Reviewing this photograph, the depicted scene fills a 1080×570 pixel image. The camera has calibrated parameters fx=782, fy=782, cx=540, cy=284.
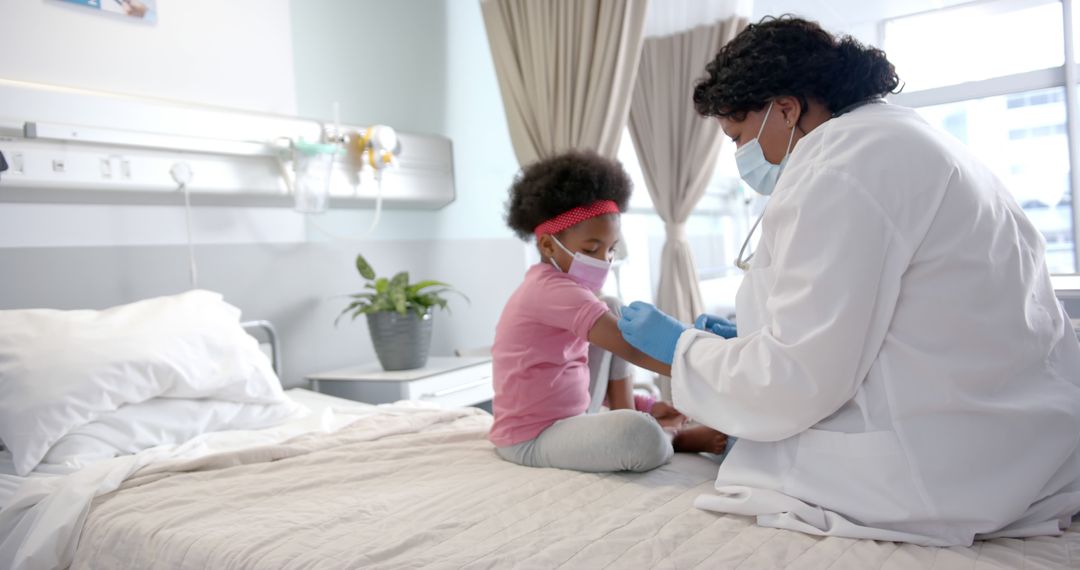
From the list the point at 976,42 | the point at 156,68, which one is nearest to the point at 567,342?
the point at 156,68

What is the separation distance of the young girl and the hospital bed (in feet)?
0.23

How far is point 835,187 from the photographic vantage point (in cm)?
122

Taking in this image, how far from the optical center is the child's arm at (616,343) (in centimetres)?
178

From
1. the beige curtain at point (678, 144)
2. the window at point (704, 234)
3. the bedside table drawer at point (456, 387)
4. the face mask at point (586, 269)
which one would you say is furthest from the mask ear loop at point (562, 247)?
the window at point (704, 234)

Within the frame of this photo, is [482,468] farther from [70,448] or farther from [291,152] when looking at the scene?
[291,152]

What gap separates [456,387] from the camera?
3145 mm

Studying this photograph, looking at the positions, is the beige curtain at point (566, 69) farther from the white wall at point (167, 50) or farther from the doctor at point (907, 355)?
the doctor at point (907, 355)

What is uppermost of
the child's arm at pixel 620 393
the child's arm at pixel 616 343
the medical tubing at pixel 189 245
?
the medical tubing at pixel 189 245

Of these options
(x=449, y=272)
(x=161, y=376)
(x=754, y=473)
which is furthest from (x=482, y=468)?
(x=449, y=272)

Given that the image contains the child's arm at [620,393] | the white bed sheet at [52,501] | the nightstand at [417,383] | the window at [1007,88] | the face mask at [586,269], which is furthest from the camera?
the window at [1007,88]

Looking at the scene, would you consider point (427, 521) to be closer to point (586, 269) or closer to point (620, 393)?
point (586, 269)

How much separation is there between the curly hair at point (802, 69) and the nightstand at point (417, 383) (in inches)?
71.8

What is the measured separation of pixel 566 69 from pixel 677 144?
62 cm

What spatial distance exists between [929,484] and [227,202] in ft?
8.39
